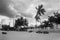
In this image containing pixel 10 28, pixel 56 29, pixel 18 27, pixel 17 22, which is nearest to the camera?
pixel 56 29

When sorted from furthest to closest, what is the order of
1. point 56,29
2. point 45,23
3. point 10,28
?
1. point 10,28
2. point 45,23
3. point 56,29

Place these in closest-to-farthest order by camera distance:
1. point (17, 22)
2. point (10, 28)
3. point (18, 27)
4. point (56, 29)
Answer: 1. point (56, 29)
2. point (17, 22)
3. point (18, 27)
4. point (10, 28)

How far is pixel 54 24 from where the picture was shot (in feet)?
190

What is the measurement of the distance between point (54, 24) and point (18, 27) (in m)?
38.9

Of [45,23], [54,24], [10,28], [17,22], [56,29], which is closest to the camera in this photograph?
[56,29]

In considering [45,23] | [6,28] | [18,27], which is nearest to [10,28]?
[6,28]

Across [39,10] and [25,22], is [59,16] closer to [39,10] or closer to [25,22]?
[39,10]

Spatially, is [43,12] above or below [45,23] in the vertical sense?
above

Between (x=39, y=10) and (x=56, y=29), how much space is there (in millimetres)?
13938

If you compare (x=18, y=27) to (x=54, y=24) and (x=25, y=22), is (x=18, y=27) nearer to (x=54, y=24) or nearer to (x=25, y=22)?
(x=25, y=22)

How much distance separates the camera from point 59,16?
182ft

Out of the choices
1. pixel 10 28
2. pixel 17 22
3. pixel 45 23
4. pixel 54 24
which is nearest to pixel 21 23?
pixel 17 22

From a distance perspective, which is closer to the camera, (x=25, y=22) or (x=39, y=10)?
(x=39, y=10)

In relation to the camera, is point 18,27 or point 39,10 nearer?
point 39,10
